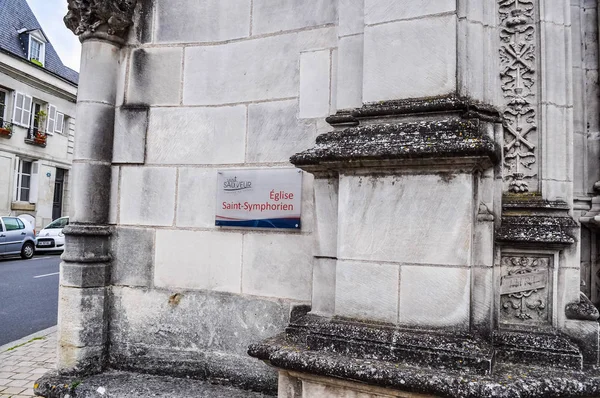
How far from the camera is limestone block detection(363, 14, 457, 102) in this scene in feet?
8.53

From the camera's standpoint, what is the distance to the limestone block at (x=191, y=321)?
3342mm

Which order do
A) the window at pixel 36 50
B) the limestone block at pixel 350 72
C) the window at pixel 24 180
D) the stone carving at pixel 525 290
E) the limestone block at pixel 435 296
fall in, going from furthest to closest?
the window at pixel 36 50 → the window at pixel 24 180 → the limestone block at pixel 350 72 → the stone carving at pixel 525 290 → the limestone block at pixel 435 296

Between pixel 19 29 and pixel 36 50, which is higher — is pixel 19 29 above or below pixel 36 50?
above

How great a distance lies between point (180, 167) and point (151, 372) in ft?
5.18

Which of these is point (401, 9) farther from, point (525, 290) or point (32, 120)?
point (32, 120)

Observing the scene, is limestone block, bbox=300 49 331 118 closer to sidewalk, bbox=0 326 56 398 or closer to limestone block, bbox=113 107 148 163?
limestone block, bbox=113 107 148 163

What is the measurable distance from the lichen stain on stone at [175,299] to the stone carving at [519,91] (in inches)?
96.1

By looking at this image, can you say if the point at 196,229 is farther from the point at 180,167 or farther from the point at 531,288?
the point at 531,288

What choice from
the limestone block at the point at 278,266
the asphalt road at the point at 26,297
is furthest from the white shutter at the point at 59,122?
the limestone block at the point at 278,266

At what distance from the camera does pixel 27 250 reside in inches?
712

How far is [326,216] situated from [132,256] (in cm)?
171

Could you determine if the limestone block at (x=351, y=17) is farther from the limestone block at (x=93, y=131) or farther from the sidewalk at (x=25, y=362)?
the sidewalk at (x=25, y=362)

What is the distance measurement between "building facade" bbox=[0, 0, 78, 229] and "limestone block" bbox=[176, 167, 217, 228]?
22.8 meters

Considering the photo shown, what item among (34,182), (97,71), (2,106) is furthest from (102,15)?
(34,182)
